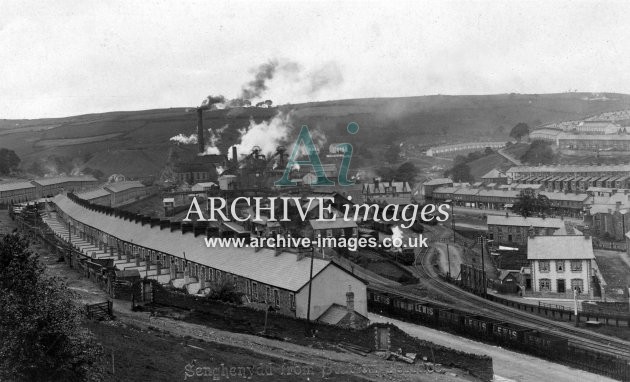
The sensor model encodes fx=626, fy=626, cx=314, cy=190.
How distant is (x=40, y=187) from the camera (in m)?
107

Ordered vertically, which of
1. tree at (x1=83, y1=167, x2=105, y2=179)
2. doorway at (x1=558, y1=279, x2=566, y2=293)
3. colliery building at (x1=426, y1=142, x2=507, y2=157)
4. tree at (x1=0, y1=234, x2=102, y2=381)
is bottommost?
doorway at (x1=558, y1=279, x2=566, y2=293)

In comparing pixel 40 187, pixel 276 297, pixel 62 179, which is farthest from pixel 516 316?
pixel 62 179

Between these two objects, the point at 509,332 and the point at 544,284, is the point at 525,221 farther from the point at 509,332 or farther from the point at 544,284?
the point at 509,332

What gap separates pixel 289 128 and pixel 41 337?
136 m

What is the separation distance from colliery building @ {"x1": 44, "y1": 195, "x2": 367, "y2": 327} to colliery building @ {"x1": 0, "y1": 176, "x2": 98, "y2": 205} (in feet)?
143

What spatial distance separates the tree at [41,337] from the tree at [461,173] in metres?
107

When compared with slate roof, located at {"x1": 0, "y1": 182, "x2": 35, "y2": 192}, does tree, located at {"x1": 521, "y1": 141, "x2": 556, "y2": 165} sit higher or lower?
higher

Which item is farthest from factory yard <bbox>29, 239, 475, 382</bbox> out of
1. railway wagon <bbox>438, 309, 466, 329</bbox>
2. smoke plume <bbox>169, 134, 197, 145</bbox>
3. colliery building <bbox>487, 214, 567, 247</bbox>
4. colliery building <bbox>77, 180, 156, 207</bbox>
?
smoke plume <bbox>169, 134, 197, 145</bbox>

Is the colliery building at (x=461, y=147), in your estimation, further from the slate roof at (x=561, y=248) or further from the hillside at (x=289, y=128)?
the slate roof at (x=561, y=248)

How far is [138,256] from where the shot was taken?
5078 centimetres

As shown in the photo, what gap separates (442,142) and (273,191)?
84138mm

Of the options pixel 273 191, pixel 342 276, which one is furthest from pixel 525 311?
pixel 273 191

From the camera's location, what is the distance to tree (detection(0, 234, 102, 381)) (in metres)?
14.3

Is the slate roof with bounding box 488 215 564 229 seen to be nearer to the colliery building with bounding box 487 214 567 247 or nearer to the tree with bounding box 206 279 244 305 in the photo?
the colliery building with bounding box 487 214 567 247
